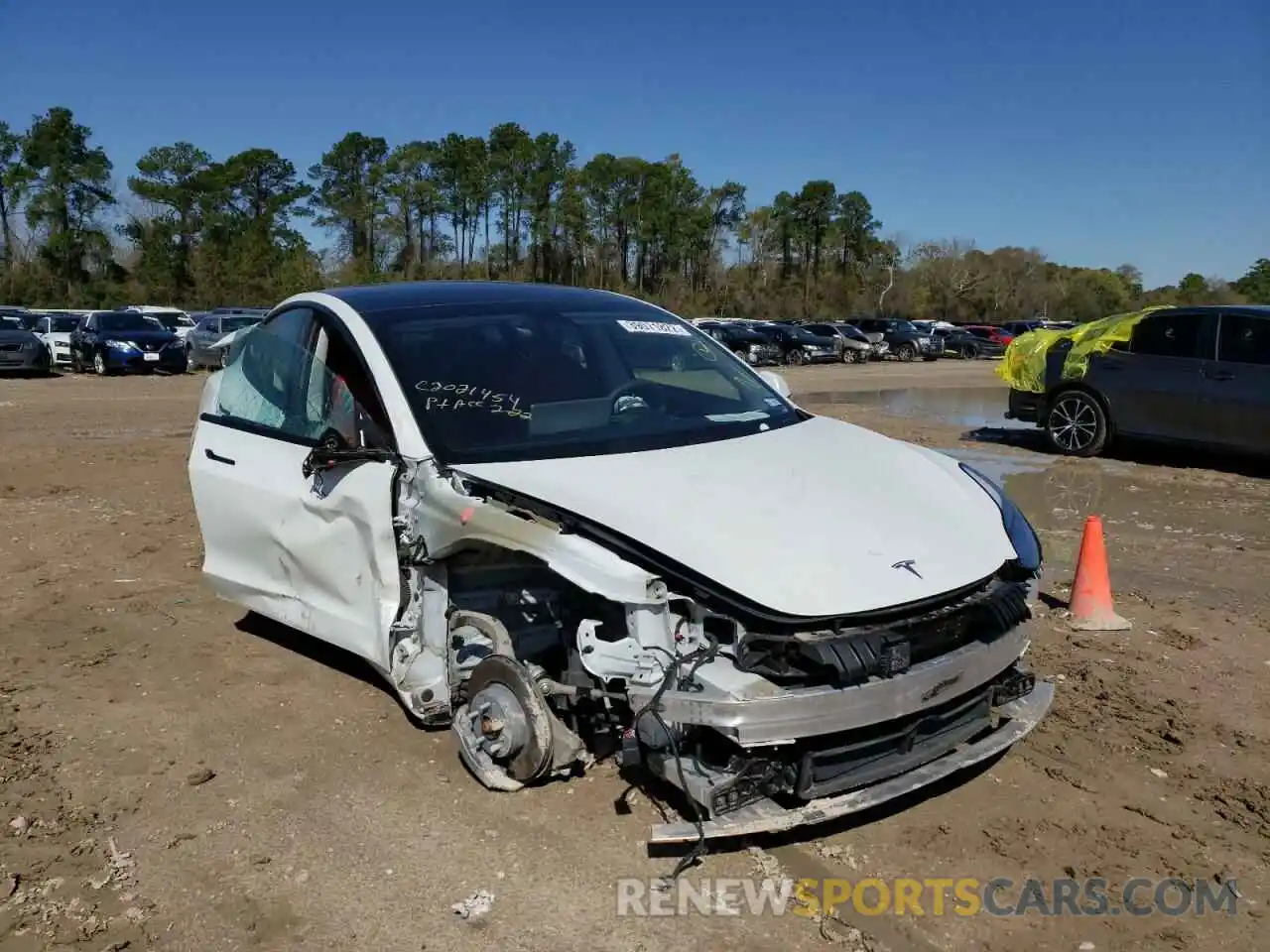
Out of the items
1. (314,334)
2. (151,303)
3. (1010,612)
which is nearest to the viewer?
(1010,612)

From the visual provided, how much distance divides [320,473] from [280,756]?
3.72 ft

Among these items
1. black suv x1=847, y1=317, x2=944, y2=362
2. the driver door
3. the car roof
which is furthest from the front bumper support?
black suv x1=847, y1=317, x2=944, y2=362

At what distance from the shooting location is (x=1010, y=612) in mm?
3566

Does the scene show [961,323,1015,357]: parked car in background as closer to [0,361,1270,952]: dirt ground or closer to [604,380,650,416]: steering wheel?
[0,361,1270,952]: dirt ground

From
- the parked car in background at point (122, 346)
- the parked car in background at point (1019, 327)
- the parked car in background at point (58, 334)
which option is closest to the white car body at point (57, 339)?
the parked car in background at point (58, 334)

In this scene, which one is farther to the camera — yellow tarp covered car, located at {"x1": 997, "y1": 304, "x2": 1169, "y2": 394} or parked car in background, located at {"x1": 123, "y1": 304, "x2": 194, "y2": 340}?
parked car in background, located at {"x1": 123, "y1": 304, "x2": 194, "y2": 340}

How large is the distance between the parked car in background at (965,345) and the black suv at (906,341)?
2091 mm

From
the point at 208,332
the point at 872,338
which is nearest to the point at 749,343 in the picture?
the point at 872,338

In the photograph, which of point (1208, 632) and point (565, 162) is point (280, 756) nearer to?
point (1208, 632)

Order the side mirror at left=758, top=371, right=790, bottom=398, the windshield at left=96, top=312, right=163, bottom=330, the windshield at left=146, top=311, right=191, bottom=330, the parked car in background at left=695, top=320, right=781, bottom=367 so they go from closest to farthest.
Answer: the side mirror at left=758, top=371, right=790, bottom=398 → the windshield at left=96, top=312, right=163, bottom=330 → the windshield at left=146, top=311, right=191, bottom=330 → the parked car in background at left=695, top=320, right=781, bottom=367

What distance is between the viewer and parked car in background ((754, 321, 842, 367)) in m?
36.6

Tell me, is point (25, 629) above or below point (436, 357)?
below

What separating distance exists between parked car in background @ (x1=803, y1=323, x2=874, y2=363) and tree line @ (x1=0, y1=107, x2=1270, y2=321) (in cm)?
2693

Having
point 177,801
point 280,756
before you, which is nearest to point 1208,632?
point 280,756
